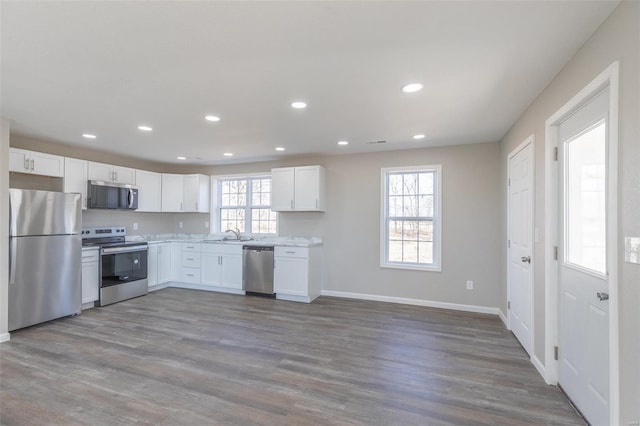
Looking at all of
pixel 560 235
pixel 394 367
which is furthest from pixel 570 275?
pixel 394 367

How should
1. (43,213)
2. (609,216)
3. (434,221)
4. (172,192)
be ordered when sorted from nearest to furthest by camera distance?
1. (609,216)
2. (43,213)
3. (434,221)
4. (172,192)

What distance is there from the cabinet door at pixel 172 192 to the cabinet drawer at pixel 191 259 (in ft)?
3.04

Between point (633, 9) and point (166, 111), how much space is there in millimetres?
3473

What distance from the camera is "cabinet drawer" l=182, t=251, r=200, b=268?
5.65 meters

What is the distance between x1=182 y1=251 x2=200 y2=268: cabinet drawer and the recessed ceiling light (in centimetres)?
465

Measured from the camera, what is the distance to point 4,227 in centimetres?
332

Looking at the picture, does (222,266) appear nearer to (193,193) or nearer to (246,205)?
(246,205)

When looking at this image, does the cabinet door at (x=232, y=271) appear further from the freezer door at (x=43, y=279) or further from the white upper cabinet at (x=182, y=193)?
the freezer door at (x=43, y=279)

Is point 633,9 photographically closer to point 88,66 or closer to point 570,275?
point 570,275

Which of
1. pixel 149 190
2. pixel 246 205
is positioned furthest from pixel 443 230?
pixel 149 190

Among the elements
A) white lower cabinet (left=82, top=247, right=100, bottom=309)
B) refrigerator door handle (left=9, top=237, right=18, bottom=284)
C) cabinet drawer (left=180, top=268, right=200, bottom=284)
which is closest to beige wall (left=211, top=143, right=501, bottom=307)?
A: cabinet drawer (left=180, top=268, right=200, bottom=284)

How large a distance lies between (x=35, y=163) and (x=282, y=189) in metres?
→ 3.33

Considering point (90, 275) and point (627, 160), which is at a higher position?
point (627, 160)

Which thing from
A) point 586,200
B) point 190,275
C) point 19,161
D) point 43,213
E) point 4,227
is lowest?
point 190,275
